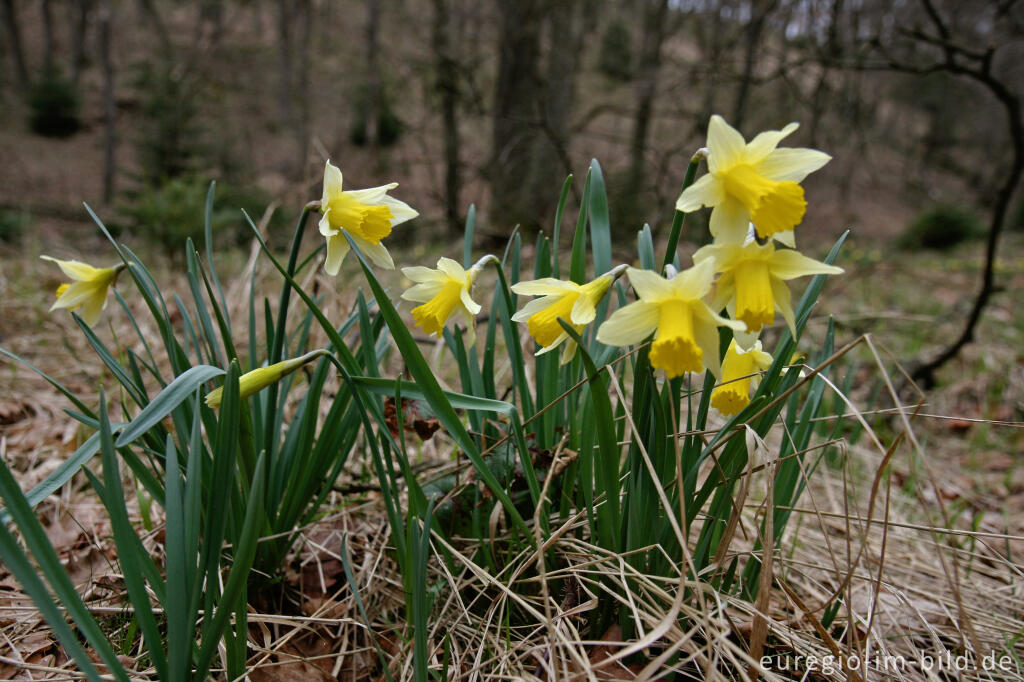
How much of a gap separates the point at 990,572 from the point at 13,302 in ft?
13.2

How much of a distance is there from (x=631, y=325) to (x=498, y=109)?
6674 mm

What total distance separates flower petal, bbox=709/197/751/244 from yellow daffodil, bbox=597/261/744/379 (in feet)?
0.21

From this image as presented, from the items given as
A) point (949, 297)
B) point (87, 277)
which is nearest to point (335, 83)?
point (949, 297)

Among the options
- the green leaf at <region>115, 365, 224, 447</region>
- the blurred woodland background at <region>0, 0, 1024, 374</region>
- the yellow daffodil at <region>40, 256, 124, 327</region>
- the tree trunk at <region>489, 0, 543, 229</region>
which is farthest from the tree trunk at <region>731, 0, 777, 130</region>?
the green leaf at <region>115, 365, 224, 447</region>

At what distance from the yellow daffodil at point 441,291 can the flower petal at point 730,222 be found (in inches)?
15.7

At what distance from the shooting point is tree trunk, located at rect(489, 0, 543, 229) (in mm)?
5902

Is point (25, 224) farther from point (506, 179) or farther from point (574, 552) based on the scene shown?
point (574, 552)

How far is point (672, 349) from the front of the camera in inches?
31.3

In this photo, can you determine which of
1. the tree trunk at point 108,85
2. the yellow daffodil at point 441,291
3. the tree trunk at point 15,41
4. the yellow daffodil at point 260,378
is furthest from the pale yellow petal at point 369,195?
the tree trunk at point 15,41

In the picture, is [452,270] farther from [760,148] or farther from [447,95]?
[447,95]

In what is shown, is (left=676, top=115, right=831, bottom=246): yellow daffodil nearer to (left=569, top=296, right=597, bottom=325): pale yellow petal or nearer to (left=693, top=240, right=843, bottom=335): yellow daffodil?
(left=693, top=240, right=843, bottom=335): yellow daffodil

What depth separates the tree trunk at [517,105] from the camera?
590 centimetres

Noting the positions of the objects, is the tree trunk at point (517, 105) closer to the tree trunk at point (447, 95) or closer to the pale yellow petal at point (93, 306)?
the tree trunk at point (447, 95)

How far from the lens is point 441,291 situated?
109 cm
